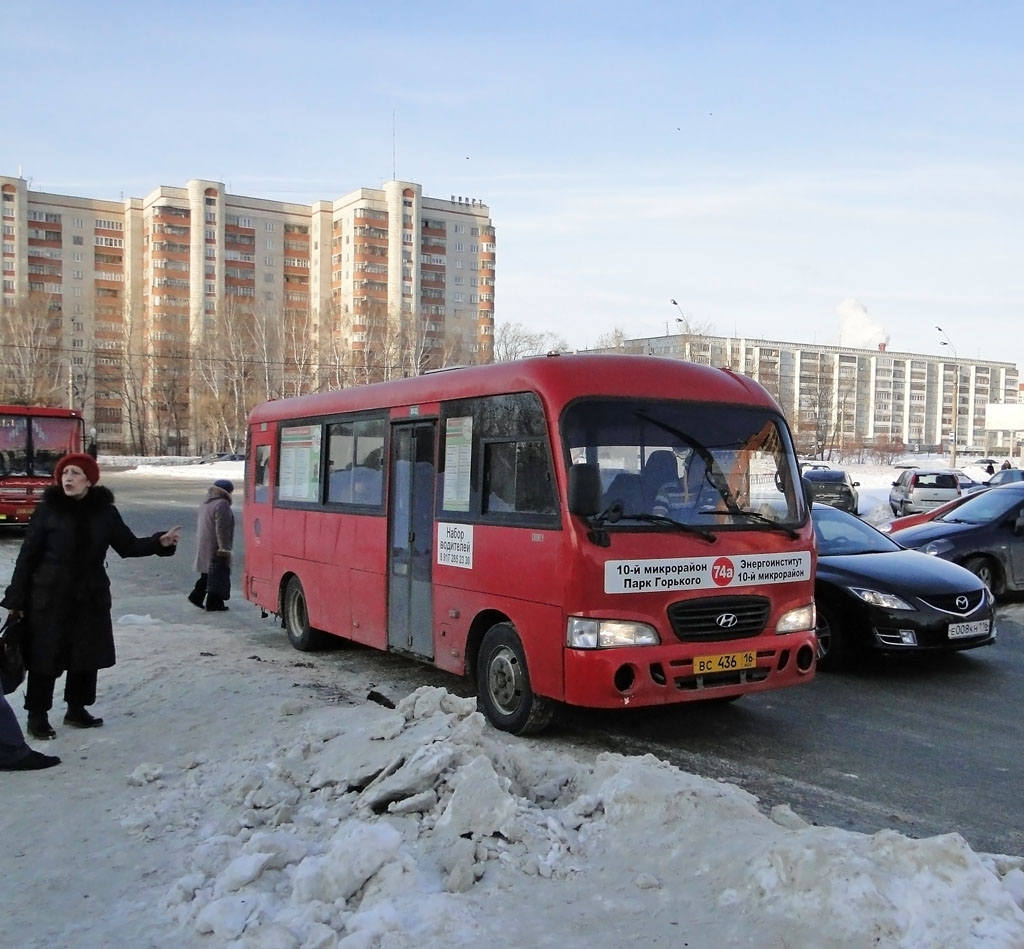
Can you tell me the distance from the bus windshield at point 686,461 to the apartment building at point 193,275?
3038 inches

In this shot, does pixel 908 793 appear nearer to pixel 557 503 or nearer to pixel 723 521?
pixel 723 521

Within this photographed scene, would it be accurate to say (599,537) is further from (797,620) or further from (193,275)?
(193,275)

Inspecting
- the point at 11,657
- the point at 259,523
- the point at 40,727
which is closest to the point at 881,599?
the point at 259,523

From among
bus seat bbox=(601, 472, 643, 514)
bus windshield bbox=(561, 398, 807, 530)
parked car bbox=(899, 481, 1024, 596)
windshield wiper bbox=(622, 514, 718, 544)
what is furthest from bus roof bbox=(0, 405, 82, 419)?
windshield wiper bbox=(622, 514, 718, 544)

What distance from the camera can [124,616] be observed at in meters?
12.4

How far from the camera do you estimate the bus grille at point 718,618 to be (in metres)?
6.66

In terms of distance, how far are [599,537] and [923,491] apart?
27986 millimetres

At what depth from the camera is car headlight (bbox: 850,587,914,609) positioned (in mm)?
9227

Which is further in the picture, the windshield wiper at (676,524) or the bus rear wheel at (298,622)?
the bus rear wheel at (298,622)

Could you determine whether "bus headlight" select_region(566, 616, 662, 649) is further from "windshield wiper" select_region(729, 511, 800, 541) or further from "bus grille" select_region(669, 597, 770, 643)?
"windshield wiper" select_region(729, 511, 800, 541)

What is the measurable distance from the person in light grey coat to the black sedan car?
7.12 metres

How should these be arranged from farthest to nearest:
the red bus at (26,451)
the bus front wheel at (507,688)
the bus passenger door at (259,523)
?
the red bus at (26,451)
the bus passenger door at (259,523)
the bus front wheel at (507,688)

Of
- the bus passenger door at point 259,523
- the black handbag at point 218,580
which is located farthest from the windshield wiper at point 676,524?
the black handbag at point 218,580

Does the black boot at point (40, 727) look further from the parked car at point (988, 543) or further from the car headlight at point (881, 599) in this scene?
the parked car at point (988, 543)
